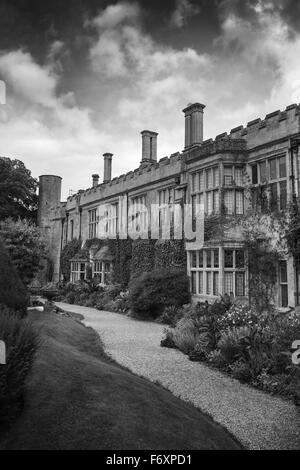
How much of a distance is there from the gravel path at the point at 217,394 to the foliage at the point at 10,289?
7.39 ft

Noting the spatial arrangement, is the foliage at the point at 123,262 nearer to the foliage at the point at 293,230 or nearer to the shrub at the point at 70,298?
the shrub at the point at 70,298

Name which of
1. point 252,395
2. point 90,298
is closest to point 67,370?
point 252,395

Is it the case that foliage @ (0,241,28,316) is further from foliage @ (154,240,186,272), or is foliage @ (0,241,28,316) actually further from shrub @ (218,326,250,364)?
foliage @ (154,240,186,272)

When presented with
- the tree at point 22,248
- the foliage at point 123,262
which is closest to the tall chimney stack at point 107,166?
the foliage at point 123,262

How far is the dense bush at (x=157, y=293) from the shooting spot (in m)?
14.7

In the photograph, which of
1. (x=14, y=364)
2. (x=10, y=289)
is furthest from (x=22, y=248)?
(x=14, y=364)

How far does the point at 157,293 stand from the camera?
14828 mm

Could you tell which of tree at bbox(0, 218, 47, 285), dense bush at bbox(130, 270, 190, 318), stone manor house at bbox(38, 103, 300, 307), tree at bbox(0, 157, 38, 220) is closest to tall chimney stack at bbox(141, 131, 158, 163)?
stone manor house at bbox(38, 103, 300, 307)

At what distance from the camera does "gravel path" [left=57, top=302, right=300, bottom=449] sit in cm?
468

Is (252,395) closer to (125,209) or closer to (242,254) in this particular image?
(242,254)

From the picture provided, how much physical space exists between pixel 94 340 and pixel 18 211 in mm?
30228

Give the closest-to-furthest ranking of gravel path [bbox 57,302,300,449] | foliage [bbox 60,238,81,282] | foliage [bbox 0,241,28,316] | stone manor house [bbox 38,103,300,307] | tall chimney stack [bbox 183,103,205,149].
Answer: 1. gravel path [bbox 57,302,300,449]
2. foliage [bbox 0,241,28,316]
3. stone manor house [bbox 38,103,300,307]
4. tall chimney stack [bbox 183,103,205,149]
5. foliage [bbox 60,238,81,282]

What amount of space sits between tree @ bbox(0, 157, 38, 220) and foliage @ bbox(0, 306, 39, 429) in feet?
108

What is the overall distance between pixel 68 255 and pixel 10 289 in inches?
735
